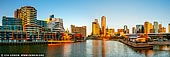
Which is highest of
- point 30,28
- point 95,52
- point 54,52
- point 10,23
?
point 10,23

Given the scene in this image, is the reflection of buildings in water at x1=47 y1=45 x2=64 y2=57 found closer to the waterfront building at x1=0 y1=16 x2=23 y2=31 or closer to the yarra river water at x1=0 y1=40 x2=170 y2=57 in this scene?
the yarra river water at x1=0 y1=40 x2=170 y2=57

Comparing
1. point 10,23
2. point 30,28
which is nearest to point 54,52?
point 30,28

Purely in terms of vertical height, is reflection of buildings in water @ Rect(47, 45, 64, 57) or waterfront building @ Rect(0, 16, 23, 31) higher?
waterfront building @ Rect(0, 16, 23, 31)

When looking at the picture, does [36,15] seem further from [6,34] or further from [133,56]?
[133,56]

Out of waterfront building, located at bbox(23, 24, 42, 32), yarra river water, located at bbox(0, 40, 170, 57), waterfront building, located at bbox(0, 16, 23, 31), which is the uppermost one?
waterfront building, located at bbox(0, 16, 23, 31)

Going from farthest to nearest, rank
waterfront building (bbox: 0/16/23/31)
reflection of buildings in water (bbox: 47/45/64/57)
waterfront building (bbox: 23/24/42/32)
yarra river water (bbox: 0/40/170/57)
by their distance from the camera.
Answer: waterfront building (bbox: 0/16/23/31), waterfront building (bbox: 23/24/42/32), reflection of buildings in water (bbox: 47/45/64/57), yarra river water (bbox: 0/40/170/57)

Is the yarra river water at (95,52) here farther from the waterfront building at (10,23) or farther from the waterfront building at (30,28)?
the waterfront building at (10,23)

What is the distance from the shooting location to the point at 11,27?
153375 millimetres

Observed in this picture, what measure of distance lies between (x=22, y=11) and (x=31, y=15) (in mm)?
A: 11523

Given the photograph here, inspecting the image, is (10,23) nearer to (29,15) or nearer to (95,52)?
(29,15)

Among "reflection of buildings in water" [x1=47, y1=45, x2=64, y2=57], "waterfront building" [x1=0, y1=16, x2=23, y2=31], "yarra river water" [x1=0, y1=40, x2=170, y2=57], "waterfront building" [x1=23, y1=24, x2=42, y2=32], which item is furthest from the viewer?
"waterfront building" [x1=0, y1=16, x2=23, y2=31]

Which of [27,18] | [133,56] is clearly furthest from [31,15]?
[133,56]

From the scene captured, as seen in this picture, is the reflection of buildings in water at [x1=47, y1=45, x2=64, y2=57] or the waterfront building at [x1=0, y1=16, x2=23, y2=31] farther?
the waterfront building at [x1=0, y1=16, x2=23, y2=31]

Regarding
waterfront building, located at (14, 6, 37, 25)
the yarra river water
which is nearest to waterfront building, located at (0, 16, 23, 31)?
waterfront building, located at (14, 6, 37, 25)
